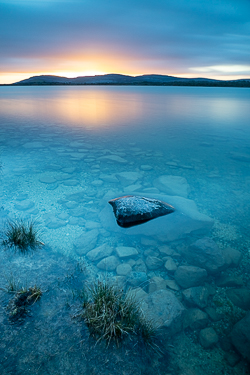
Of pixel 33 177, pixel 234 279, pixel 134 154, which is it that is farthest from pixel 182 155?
pixel 234 279

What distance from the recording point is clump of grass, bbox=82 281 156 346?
222cm

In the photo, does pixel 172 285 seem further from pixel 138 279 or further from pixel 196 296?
pixel 138 279

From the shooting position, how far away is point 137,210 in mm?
4551

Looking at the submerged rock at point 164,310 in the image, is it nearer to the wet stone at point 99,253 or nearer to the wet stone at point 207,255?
the wet stone at point 207,255

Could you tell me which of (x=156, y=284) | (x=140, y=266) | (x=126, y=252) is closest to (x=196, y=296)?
(x=156, y=284)

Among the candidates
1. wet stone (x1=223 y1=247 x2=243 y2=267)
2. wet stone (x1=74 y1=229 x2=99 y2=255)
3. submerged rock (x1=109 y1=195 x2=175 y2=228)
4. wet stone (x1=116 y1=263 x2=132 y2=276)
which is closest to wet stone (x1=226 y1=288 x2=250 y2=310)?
wet stone (x1=223 y1=247 x2=243 y2=267)

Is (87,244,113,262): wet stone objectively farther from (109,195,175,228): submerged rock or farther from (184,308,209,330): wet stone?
(184,308,209,330): wet stone

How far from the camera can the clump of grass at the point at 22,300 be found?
7.89 feet

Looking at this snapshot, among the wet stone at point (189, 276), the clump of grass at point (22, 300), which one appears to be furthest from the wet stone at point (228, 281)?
the clump of grass at point (22, 300)

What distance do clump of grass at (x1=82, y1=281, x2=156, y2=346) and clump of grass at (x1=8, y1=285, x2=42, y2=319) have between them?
0.62 m

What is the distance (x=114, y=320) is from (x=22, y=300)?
1104mm

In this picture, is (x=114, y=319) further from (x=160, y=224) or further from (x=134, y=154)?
(x=134, y=154)

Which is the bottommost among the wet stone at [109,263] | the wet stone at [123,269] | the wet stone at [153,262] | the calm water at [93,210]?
the wet stone at [153,262]

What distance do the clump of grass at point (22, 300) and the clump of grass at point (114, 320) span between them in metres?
0.62
